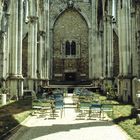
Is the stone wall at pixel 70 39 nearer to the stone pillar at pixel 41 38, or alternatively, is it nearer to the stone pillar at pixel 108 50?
the stone pillar at pixel 41 38

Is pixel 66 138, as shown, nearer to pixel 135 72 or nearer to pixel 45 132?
pixel 45 132

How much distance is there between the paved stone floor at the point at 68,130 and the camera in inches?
333

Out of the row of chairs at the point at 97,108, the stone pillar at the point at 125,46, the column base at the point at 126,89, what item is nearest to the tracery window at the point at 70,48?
the stone pillar at the point at 125,46

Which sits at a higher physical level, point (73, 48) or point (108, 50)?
point (73, 48)

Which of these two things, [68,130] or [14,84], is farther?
[14,84]

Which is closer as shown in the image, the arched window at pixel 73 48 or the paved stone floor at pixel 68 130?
the paved stone floor at pixel 68 130

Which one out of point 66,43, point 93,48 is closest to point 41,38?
point 66,43

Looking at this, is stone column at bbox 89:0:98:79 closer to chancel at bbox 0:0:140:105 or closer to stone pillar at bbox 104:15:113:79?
chancel at bbox 0:0:140:105

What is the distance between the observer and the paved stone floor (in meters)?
8.47

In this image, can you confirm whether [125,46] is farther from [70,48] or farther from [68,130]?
[70,48]

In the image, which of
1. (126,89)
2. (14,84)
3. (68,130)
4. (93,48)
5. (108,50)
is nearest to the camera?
(68,130)

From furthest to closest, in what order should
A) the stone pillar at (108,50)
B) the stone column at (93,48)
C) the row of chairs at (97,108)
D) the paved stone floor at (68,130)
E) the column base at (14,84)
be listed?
the stone column at (93,48)
the stone pillar at (108,50)
the column base at (14,84)
the row of chairs at (97,108)
the paved stone floor at (68,130)

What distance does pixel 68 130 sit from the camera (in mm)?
9578

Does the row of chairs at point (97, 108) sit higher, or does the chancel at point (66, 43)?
the chancel at point (66, 43)
